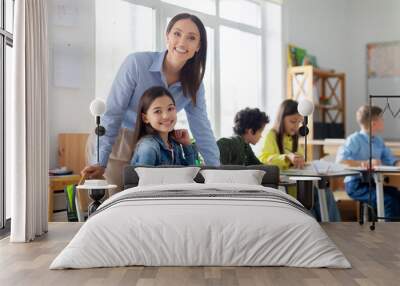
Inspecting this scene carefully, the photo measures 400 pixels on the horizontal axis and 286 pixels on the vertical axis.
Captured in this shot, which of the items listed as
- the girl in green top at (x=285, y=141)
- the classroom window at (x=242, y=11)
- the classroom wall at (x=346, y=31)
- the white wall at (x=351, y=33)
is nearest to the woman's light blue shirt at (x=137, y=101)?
the girl in green top at (x=285, y=141)

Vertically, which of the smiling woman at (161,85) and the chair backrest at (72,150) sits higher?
the smiling woman at (161,85)

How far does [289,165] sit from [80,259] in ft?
10.2

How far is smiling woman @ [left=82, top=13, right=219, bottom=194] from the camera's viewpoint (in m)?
6.35

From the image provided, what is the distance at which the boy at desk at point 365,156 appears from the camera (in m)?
6.48

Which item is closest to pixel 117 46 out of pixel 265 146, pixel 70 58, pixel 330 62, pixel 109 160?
pixel 70 58

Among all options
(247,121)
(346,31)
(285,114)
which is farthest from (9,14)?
(346,31)

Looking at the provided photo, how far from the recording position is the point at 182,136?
21.1 feet

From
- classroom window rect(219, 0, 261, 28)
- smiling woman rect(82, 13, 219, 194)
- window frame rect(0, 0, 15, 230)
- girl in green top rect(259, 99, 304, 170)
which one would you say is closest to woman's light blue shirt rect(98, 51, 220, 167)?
smiling woman rect(82, 13, 219, 194)

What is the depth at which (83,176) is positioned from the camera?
6.29 metres

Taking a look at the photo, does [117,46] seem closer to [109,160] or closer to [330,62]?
[109,160]

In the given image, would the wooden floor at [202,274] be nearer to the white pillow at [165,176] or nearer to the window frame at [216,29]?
the white pillow at [165,176]

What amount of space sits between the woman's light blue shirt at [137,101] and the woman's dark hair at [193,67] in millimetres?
76

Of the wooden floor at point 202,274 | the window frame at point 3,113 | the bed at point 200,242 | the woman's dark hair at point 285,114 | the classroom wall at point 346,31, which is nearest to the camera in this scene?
the wooden floor at point 202,274

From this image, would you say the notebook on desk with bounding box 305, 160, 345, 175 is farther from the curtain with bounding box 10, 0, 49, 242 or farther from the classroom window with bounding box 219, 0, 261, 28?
the curtain with bounding box 10, 0, 49, 242
